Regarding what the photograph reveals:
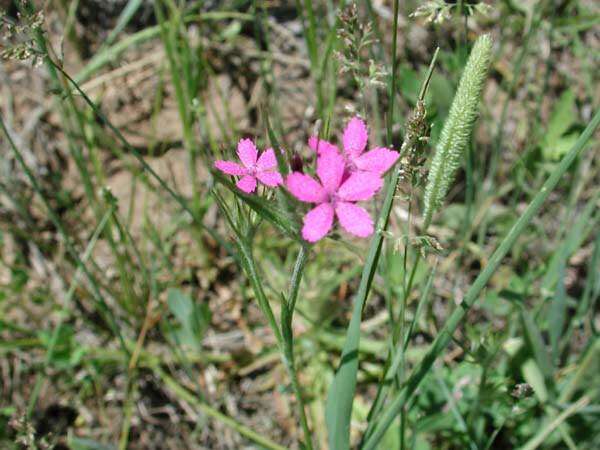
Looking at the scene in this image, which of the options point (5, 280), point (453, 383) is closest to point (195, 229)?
point (5, 280)

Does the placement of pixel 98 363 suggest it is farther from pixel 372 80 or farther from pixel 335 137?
pixel 372 80

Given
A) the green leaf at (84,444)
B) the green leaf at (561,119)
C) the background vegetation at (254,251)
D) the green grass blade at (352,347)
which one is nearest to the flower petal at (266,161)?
the green grass blade at (352,347)

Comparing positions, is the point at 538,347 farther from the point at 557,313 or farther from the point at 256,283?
the point at 256,283

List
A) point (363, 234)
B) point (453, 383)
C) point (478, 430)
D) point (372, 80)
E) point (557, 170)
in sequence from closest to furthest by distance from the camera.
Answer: point (363, 234) → point (557, 170) → point (372, 80) → point (478, 430) → point (453, 383)

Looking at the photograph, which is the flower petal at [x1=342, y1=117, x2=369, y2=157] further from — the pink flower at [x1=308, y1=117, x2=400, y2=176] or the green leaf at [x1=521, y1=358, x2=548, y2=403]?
the green leaf at [x1=521, y1=358, x2=548, y2=403]

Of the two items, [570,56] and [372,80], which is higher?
[570,56]

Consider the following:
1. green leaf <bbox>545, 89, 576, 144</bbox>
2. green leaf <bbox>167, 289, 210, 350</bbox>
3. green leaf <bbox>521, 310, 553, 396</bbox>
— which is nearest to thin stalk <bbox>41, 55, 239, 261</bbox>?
green leaf <bbox>167, 289, 210, 350</bbox>
